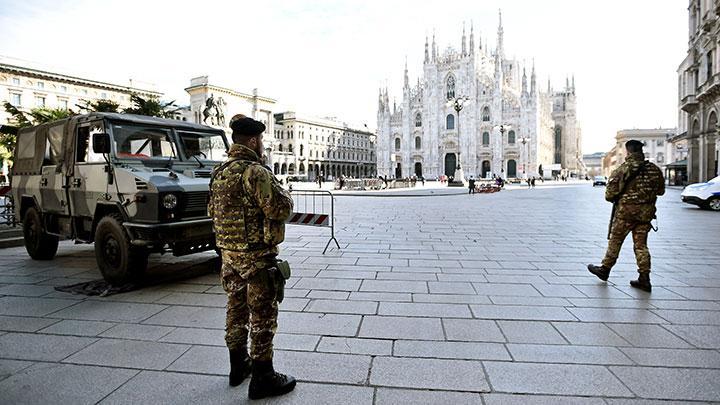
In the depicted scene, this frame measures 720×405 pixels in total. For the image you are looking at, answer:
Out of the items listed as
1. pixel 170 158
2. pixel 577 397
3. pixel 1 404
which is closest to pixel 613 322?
pixel 577 397

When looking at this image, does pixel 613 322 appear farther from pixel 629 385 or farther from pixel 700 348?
pixel 629 385

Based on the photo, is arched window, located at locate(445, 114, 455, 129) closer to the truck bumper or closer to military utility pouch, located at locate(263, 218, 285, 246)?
the truck bumper

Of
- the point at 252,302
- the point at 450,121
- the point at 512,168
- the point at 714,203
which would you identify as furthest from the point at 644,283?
the point at 450,121

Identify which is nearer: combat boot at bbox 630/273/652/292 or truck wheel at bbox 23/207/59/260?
combat boot at bbox 630/273/652/292

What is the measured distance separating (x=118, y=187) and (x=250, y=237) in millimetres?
3419

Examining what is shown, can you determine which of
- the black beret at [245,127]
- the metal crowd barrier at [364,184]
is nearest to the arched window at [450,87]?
the metal crowd barrier at [364,184]

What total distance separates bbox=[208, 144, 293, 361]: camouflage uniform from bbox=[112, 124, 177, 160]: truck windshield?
3647 mm

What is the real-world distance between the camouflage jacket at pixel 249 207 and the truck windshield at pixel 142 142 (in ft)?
11.9

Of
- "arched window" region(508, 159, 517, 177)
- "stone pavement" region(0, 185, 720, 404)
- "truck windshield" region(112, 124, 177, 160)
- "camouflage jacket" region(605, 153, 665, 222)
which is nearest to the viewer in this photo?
"stone pavement" region(0, 185, 720, 404)

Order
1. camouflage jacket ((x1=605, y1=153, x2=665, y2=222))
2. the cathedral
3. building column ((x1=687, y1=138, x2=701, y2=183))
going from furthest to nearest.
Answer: the cathedral
building column ((x1=687, y1=138, x2=701, y2=183))
camouflage jacket ((x1=605, y1=153, x2=665, y2=222))

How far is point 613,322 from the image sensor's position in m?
3.98

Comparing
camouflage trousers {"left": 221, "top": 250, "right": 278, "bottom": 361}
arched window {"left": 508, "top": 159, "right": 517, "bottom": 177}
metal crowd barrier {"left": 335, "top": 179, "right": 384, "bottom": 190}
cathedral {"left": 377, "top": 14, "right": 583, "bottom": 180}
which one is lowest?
camouflage trousers {"left": 221, "top": 250, "right": 278, "bottom": 361}

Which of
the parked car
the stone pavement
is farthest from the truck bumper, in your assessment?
the parked car

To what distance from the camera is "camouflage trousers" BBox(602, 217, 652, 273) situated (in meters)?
5.03
